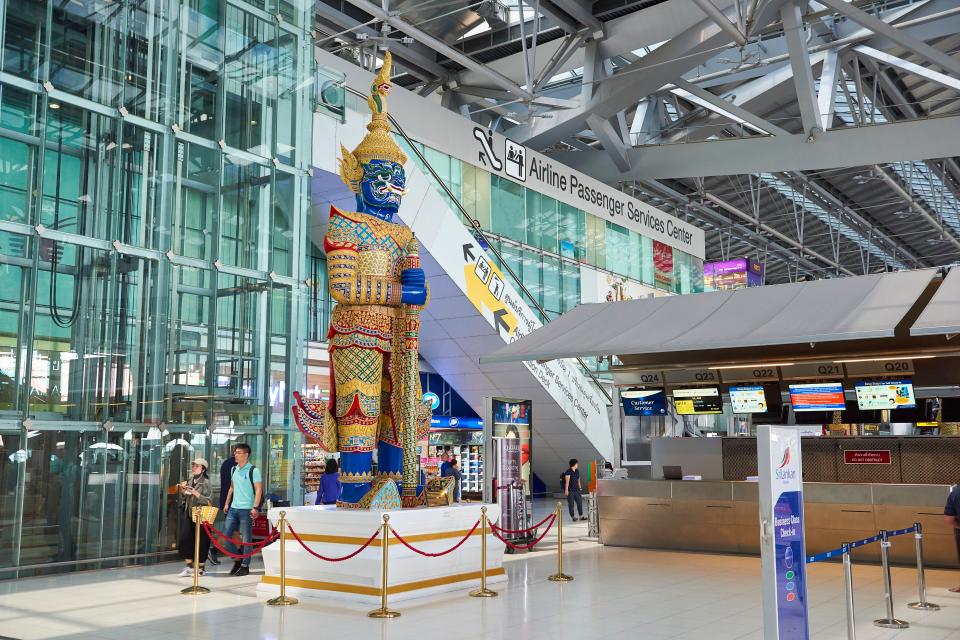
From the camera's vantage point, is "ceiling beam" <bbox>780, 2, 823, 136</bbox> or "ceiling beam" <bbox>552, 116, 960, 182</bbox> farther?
"ceiling beam" <bbox>552, 116, 960, 182</bbox>

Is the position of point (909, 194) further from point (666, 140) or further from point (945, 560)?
point (945, 560)

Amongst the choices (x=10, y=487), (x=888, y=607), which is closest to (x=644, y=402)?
(x=888, y=607)

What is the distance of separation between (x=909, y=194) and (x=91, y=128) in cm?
2875

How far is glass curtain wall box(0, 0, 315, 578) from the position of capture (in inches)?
429

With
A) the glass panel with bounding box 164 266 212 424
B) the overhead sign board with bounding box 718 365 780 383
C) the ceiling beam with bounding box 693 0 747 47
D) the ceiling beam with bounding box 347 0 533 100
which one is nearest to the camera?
the glass panel with bounding box 164 266 212 424

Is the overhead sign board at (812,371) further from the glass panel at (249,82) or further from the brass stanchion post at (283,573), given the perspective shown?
the glass panel at (249,82)

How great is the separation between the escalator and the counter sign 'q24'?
10.3m

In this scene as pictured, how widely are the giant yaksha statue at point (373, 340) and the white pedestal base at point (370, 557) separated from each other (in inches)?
15.1

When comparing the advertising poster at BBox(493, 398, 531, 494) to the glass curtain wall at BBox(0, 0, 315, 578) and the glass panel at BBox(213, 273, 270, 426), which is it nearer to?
the glass curtain wall at BBox(0, 0, 315, 578)

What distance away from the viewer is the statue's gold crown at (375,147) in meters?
9.39

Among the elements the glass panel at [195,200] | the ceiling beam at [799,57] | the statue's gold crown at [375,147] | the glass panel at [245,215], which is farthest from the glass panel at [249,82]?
the ceiling beam at [799,57]

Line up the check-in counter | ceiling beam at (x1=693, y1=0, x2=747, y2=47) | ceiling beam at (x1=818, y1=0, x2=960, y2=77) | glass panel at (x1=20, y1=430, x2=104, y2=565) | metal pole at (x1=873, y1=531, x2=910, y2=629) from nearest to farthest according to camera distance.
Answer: metal pole at (x1=873, y1=531, x2=910, y2=629) < glass panel at (x1=20, y1=430, x2=104, y2=565) < the check-in counter < ceiling beam at (x1=693, y1=0, x2=747, y2=47) < ceiling beam at (x1=818, y1=0, x2=960, y2=77)

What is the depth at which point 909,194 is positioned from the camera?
31531 millimetres

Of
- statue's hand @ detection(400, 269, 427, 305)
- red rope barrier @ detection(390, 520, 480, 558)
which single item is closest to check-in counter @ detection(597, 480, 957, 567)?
red rope barrier @ detection(390, 520, 480, 558)
